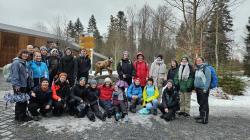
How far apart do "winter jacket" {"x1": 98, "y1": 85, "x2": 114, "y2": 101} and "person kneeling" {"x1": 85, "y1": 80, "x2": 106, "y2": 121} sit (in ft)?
0.87

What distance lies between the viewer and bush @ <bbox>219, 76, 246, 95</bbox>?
15.3 metres

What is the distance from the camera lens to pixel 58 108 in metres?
8.08

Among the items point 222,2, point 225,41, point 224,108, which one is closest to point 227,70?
point 222,2

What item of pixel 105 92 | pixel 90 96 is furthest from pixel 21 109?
pixel 105 92

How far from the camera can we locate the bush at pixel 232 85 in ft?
50.2

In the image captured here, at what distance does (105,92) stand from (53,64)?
190 cm

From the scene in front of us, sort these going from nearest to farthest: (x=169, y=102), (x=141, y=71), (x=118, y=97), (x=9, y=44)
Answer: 1. (x=169, y=102)
2. (x=118, y=97)
3. (x=141, y=71)
4. (x=9, y=44)

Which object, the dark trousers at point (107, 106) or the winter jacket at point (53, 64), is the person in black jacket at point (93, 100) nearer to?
the dark trousers at point (107, 106)

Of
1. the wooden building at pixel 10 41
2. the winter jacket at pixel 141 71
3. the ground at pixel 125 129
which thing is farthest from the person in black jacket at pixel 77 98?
the wooden building at pixel 10 41

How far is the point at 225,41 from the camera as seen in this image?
32250 mm

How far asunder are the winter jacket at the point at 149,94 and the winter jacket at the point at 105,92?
110 cm

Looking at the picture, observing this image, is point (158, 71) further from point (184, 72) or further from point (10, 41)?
point (10, 41)

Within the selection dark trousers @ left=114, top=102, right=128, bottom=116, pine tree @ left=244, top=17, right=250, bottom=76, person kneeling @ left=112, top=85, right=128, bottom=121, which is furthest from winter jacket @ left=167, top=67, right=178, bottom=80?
pine tree @ left=244, top=17, right=250, bottom=76

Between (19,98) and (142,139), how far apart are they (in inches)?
129
